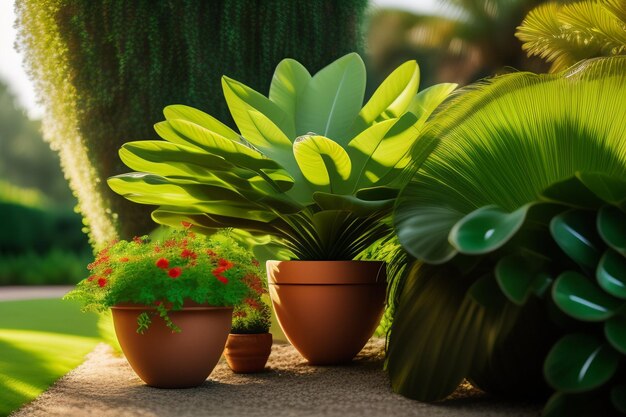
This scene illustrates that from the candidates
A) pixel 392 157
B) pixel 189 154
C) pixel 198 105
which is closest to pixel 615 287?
pixel 392 157

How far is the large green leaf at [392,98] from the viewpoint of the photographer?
183 inches

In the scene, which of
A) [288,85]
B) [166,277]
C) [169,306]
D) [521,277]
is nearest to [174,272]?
[166,277]

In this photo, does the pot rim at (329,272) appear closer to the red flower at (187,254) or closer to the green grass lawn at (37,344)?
the red flower at (187,254)

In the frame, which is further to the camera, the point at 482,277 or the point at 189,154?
the point at 189,154

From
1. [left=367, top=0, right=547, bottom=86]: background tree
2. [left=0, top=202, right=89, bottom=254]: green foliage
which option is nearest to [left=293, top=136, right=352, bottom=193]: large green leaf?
[left=0, top=202, right=89, bottom=254]: green foliage

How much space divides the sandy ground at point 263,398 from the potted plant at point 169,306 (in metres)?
0.14

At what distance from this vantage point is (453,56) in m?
20.8

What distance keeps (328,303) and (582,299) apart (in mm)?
1785

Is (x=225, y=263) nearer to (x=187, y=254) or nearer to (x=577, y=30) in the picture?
(x=187, y=254)

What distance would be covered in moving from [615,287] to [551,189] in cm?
45

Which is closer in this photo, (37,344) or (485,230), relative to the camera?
(485,230)

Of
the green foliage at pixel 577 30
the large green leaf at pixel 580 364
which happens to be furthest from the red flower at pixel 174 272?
the green foliage at pixel 577 30

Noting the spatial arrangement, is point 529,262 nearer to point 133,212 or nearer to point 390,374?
point 390,374

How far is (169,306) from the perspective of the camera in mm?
3629
